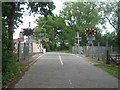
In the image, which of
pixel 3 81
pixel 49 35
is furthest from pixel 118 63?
pixel 49 35

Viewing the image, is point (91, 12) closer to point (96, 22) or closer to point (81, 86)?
point (96, 22)

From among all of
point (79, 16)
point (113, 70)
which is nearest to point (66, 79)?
point (113, 70)

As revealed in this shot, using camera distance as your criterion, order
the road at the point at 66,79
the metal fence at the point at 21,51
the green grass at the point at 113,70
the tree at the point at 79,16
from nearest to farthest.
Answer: the road at the point at 66,79 → the green grass at the point at 113,70 → the metal fence at the point at 21,51 → the tree at the point at 79,16

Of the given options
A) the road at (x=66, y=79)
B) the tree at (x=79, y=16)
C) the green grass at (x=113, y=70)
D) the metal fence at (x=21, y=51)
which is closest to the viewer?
the road at (x=66, y=79)

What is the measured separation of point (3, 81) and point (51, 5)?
894 cm

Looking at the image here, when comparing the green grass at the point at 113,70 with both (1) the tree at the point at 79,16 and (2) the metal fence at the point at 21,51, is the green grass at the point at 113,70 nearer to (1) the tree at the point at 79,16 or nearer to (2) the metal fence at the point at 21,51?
(2) the metal fence at the point at 21,51

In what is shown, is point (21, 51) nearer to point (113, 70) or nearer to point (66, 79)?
point (113, 70)

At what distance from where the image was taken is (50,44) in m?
84.8

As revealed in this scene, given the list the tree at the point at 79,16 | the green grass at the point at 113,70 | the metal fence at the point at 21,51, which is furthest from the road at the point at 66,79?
the tree at the point at 79,16

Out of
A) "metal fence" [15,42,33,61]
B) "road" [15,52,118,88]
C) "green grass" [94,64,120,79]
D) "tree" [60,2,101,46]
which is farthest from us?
"tree" [60,2,101,46]

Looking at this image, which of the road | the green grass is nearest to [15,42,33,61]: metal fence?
the road

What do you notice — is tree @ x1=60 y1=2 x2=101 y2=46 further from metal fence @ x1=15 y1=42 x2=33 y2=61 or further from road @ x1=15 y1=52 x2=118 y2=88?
road @ x1=15 y1=52 x2=118 y2=88

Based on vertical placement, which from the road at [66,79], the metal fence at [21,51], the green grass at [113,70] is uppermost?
the metal fence at [21,51]

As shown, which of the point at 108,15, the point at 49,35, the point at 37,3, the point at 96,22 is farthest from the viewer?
the point at 49,35
